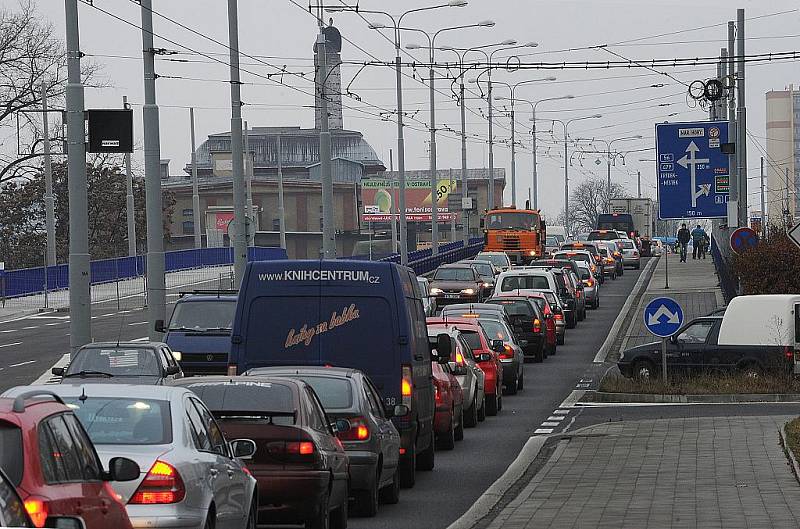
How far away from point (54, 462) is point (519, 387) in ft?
83.3

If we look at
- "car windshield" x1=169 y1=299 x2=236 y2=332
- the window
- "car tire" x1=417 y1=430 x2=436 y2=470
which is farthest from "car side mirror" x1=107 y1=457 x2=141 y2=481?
the window

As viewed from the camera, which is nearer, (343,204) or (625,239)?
(625,239)

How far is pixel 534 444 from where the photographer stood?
2262 centimetres

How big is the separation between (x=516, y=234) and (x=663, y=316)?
51297 mm

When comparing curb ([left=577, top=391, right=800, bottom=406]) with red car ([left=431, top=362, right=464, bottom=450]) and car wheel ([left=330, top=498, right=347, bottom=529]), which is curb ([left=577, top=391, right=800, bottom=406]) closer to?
red car ([left=431, top=362, right=464, bottom=450])

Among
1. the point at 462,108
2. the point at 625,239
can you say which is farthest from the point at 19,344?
the point at 625,239

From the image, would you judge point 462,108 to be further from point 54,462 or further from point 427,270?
point 54,462

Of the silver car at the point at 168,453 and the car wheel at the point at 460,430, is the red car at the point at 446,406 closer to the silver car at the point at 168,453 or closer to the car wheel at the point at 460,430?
the car wheel at the point at 460,430

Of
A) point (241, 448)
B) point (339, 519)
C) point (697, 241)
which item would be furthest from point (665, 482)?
point (697, 241)

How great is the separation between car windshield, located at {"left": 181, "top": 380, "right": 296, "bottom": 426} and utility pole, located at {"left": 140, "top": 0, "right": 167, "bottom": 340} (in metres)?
17.4

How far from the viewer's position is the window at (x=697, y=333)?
104 ft

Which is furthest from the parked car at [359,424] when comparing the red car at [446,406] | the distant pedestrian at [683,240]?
the distant pedestrian at [683,240]

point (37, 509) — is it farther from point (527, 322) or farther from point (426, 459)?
point (527, 322)

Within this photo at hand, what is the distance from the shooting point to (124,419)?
11.3 metres
